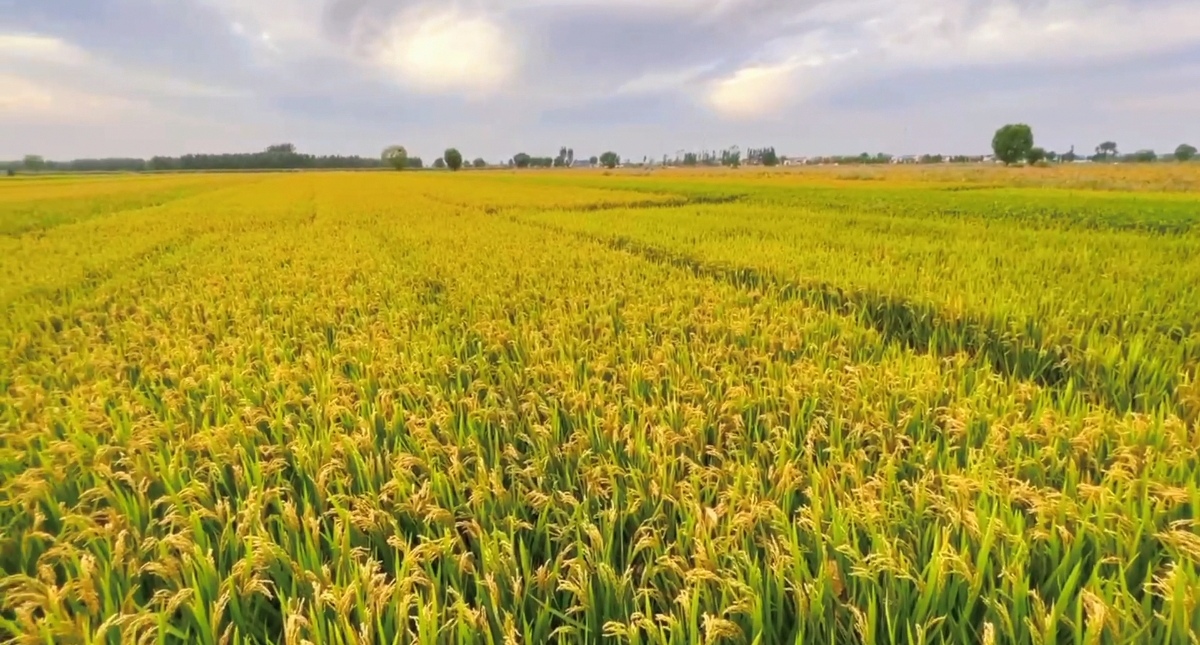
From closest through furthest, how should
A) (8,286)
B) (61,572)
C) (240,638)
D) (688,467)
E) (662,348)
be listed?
(240,638) → (61,572) → (688,467) → (662,348) → (8,286)

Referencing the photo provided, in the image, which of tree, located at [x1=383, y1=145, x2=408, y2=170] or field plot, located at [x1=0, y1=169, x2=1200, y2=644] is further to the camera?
tree, located at [x1=383, y1=145, x2=408, y2=170]

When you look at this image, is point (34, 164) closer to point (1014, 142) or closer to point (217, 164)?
point (217, 164)

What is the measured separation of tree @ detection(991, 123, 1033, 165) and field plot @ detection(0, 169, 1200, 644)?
126m

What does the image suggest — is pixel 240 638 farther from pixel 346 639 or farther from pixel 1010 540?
pixel 1010 540

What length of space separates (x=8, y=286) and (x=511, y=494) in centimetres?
1075

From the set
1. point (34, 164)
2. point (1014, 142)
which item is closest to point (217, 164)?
point (34, 164)

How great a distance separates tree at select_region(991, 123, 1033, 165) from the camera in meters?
108

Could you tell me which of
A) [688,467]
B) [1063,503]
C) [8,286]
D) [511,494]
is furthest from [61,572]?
[8,286]

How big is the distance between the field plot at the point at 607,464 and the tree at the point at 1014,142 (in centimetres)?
12641

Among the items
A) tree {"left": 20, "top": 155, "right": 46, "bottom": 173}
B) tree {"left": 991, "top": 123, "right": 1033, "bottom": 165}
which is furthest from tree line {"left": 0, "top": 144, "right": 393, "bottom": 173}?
tree {"left": 991, "top": 123, "right": 1033, "bottom": 165}

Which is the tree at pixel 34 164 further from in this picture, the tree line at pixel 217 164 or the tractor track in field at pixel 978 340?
the tractor track in field at pixel 978 340

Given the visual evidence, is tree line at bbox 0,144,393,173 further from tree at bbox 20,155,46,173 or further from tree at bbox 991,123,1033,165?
tree at bbox 991,123,1033,165

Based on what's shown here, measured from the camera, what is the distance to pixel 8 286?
352 inches

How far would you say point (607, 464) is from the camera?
262cm
